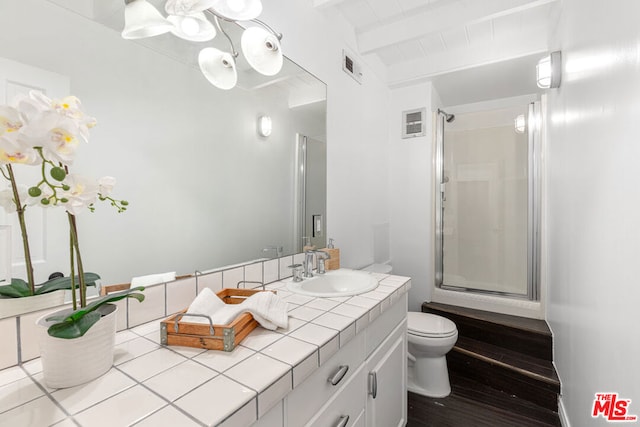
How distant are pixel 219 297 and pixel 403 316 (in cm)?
90

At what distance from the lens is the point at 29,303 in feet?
2.29

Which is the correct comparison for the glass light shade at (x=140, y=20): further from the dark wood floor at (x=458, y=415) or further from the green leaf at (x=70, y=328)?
the dark wood floor at (x=458, y=415)

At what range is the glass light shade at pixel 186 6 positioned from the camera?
3.16 feet

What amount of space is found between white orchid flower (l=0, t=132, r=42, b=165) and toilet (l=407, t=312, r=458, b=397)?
1937 mm

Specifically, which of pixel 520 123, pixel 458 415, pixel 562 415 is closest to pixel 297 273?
pixel 458 415

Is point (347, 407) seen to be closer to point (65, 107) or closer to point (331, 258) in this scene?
point (331, 258)

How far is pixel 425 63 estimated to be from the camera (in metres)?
2.49

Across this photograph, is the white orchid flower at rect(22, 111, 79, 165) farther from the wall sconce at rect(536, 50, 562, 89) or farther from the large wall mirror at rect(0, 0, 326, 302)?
the wall sconce at rect(536, 50, 562, 89)

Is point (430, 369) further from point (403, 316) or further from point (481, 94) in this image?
point (481, 94)

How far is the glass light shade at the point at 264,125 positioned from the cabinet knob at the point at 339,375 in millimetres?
1050

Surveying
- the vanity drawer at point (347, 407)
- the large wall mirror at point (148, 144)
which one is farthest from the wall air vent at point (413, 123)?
the vanity drawer at point (347, 407)

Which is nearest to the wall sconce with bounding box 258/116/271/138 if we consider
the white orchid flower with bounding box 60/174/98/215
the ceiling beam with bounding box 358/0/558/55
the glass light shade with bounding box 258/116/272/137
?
the glass light shade with bounding box 258/116/272/137

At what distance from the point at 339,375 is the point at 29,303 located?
2.68 feet

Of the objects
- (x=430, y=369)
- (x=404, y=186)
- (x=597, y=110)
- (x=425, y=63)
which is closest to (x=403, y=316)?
(x=430, y=369)
